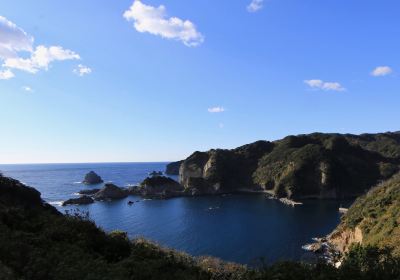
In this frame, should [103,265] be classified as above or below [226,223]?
above

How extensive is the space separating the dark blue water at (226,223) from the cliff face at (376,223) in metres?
6.77

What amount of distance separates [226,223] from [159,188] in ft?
197

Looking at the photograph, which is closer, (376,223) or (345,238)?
(376,223)

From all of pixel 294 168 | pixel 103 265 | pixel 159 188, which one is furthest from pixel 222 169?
pixel 103 265

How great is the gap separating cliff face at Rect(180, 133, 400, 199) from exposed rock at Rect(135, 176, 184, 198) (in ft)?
18.5

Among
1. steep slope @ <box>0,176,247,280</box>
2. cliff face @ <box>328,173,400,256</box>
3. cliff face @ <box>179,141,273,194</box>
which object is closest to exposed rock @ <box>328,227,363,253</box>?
cliff face @ <box>328,173,400,256</box>

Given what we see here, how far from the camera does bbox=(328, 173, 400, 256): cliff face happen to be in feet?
136

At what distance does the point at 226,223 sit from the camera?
9162cm

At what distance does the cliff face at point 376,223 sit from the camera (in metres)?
41.6

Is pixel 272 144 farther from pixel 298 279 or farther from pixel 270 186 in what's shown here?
pixel 298 279

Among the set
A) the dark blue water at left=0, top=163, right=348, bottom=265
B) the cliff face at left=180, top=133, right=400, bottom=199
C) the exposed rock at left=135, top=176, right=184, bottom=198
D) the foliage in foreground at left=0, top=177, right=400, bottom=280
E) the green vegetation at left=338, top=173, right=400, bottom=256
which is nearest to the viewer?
the foliage in foreground at left=0, top=177, right=400, bottom=280

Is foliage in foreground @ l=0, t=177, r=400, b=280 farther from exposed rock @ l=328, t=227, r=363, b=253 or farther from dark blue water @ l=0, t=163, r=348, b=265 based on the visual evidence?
exposed rock @ l=328, t=227, r=363, b=253

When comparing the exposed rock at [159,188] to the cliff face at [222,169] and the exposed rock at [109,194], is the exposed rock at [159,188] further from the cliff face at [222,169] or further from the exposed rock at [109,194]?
the exposed rock at [109,194]

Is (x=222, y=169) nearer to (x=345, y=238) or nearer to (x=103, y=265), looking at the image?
(x=345, y=238)
